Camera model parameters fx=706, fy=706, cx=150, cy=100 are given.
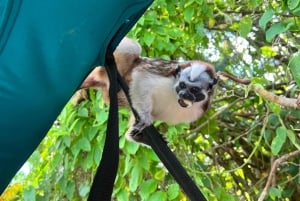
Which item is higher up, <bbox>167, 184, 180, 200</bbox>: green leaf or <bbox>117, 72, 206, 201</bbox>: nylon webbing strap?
<bbox>117, 72, 206, 201</bbox>: nylon webbing strap

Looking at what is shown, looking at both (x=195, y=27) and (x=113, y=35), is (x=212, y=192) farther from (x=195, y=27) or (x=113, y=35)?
(x=113, y=35)

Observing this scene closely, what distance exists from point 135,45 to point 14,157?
0.95 meters

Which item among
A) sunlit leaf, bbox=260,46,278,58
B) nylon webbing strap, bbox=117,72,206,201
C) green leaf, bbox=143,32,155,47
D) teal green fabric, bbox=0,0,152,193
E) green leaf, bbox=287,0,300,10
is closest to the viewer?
teal green fabric, bbox=0,0,152,193

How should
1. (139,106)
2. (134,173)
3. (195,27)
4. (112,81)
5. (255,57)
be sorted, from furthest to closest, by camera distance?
(255,57) → (195,27) → (134,173) → (139,106) → (112,81)

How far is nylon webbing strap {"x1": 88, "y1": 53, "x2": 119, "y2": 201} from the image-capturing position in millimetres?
651

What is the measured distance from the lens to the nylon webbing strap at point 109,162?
651 millimetres

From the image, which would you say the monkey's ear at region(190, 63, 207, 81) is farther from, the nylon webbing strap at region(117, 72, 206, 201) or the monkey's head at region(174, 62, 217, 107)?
the nylon webbing strap at region(117, 72, 206, 201)

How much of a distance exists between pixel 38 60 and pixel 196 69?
100cm

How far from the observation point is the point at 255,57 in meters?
2.32

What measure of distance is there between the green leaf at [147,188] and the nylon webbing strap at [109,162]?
2.93 ft

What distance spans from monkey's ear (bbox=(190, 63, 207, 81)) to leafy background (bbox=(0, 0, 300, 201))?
A: 4.7 inches

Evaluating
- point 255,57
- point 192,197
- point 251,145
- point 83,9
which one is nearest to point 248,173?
point 251,145

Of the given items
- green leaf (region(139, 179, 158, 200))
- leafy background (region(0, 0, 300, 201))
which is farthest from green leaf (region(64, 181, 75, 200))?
green leaf (region(139, 179, 158, 200))

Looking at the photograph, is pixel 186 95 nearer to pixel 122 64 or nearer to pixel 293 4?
pixel 122 64
